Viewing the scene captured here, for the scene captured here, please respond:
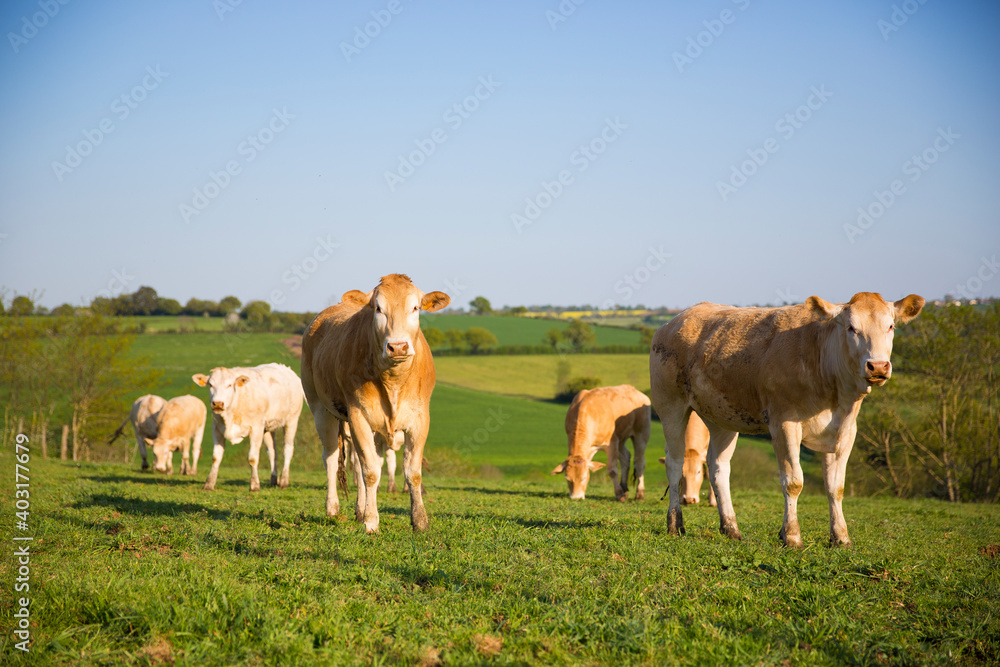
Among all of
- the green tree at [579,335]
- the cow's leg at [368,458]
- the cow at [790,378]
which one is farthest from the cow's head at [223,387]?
the green tree at [579,335]

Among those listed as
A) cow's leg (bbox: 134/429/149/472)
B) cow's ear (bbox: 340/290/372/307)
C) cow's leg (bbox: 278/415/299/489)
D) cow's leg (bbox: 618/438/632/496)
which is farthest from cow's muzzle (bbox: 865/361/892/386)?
cow's leg (bbox: 134/429/149/472)

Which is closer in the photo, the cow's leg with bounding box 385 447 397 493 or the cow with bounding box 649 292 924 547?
the cow with bounding box 649 292 924 547

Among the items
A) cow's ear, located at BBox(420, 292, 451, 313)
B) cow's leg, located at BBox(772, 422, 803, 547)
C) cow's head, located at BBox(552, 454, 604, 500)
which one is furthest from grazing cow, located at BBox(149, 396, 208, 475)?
cow's leg, located at BBox(772, 422, 803, 547)

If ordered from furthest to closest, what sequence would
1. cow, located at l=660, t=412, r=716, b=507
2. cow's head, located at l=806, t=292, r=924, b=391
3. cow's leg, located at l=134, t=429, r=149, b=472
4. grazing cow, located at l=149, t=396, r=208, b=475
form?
grazing cow, located at l=149, t=396, r=208, b=475, cow's leg, located at l=134, t=429, r=149, b=472, cow, located at l=660, t=412, r=716, b=507, cow's head, located at l=806, t=292, r=924, b=391

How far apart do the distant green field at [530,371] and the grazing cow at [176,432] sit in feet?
156

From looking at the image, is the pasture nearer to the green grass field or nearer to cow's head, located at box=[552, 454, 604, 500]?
the green grass field

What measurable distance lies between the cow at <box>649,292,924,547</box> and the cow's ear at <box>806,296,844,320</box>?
0.02m

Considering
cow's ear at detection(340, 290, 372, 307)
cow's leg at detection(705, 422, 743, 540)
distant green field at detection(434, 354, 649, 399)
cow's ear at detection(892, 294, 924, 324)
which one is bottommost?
cow's leg at detection(705, 422, 743, 540)

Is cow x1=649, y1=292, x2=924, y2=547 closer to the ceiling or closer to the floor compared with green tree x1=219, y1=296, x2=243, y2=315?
closer to the floor

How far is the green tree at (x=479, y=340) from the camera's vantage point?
83375 mm

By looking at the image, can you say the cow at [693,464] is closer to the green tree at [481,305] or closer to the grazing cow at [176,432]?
the grazing cow at [176,432]

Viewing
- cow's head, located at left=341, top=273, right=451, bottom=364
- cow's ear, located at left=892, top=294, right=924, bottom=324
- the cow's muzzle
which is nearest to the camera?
the cow's muzzle

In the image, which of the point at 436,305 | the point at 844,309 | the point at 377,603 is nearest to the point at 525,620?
the point at 377,603

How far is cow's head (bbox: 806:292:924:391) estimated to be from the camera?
25.0ft
